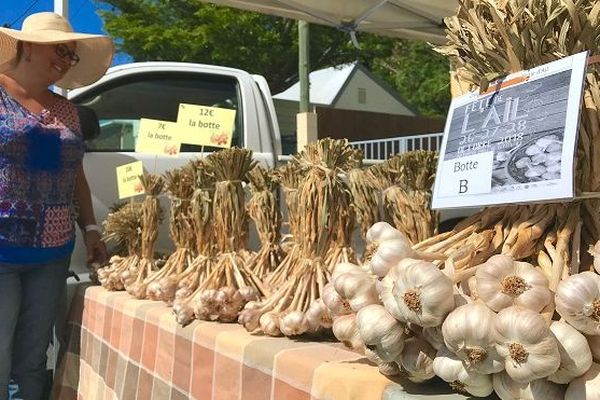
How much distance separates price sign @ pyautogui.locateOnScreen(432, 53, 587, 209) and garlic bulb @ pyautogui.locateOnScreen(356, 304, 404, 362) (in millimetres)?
268

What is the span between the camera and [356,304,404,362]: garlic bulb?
0.88 m

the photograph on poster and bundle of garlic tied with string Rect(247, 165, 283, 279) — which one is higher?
the photograph on poster

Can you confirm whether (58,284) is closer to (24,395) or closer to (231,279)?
(24,395)

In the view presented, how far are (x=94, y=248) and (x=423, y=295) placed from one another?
2072 millimetres

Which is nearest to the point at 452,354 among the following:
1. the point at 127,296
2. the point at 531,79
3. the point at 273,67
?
the point at 531,79

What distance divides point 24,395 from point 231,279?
1.12 meters

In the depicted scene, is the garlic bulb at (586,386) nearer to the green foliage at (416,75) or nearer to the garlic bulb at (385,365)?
the garlic bulb at (385,365)

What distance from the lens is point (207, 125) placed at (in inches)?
93.4

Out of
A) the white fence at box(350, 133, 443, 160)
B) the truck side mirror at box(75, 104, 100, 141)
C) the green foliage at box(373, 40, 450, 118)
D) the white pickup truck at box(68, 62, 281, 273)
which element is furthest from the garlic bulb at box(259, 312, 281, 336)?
the green foliage at box(373, 40, 450, 118)

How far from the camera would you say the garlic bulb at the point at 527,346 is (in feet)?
2.40

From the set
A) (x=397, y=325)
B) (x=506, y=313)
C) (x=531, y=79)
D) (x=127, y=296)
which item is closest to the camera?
(x=506, y=313)

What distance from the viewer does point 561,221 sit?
98 centimetres

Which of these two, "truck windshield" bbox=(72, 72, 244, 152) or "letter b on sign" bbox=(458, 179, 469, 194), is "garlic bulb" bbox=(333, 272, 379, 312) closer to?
"letter b on sign" bbox=(458, 179, 469, 194)

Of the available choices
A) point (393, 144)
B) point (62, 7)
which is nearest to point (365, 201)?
point (62, 7)
